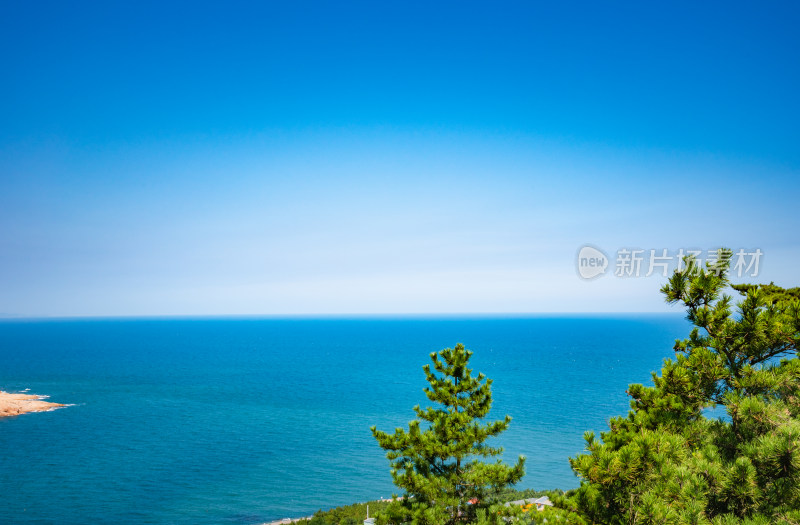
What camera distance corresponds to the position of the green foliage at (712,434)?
17.1 feet

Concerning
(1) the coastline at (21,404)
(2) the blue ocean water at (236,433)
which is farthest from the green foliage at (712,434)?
(1) the coastline at (21,404)

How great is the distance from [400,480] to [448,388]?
2848mm

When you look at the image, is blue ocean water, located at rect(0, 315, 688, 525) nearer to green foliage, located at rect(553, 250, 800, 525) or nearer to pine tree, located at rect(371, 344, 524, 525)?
pine tree, located at rect(371, 344, 524, 525)

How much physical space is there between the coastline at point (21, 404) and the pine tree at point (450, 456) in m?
70.3

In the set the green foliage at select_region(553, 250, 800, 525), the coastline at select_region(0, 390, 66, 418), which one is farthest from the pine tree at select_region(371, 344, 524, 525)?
the coastline at select_region(0, 390, 66, 418)

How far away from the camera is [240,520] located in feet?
101

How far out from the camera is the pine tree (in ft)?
39.5

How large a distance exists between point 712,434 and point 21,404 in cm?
8171

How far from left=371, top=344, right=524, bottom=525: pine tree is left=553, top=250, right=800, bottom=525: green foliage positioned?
3979 mm

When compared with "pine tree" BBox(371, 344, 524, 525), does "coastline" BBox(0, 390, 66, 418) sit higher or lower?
lower

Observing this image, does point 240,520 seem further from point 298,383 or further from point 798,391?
point 298,383

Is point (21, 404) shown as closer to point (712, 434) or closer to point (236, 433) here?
point (236, 433)

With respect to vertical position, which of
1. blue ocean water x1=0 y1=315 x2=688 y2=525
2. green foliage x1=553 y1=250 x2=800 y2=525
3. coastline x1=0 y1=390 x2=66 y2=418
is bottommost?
coastline x1=0 y1=390 x2=66 y2=418

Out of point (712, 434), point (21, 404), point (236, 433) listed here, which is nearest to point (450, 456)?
point (712, 434)
